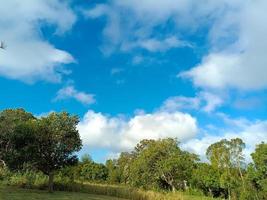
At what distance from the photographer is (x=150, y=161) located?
54281 mm

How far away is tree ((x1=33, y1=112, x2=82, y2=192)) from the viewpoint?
111 feet

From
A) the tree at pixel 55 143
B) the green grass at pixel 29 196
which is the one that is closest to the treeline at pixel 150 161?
the tree at pixel 55 143

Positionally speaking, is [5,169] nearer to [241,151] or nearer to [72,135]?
[72,135]

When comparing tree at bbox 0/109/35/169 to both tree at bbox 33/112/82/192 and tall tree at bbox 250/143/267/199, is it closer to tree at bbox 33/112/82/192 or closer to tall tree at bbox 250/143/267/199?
tree at bbox 33/112/82/192

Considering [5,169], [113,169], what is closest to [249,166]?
[5,169]

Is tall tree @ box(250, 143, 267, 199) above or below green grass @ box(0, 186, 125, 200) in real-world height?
above

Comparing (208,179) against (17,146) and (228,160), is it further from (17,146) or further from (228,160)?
(17,146)

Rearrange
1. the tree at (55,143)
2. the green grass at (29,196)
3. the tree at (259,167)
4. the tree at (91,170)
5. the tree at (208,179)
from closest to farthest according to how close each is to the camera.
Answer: the green grass at (29,196)
the tree at (55,143)
the tree at (259,167)
the tree at (208,179)
the tree at (91,170)

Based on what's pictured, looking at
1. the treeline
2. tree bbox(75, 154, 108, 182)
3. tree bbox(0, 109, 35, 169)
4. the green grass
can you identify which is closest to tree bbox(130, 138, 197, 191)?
the treeline

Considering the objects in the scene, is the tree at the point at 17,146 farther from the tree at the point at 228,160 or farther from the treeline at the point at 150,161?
the tree at the point at 228,160

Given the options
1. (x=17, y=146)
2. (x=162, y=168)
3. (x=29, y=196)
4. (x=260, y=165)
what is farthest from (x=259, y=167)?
(x=29, y=196)

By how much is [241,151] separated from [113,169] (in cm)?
3816

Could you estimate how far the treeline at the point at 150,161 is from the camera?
34.1 meters

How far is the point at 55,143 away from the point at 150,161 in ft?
73.3
